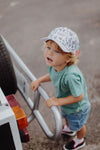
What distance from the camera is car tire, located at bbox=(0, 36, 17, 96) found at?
185 cm

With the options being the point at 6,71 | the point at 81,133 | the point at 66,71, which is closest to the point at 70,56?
the point at 66,71

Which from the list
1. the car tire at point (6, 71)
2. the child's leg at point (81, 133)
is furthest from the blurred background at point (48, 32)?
the car tire at point (6, 71)

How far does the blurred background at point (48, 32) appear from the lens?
97.1 inches

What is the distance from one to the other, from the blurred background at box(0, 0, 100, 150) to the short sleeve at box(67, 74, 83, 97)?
0.89 m

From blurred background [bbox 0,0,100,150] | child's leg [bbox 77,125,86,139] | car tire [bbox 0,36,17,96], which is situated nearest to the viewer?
car tire [bbox 0,36,17,96]

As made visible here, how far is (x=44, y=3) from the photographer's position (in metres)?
5.50

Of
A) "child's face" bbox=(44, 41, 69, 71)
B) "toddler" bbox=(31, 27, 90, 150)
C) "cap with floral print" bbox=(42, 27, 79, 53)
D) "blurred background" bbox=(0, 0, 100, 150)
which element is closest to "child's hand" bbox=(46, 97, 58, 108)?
"toddler" bbox=(31, 27, 90, 150)

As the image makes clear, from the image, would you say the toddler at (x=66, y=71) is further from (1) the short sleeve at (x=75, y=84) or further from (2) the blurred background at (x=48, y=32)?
(2) the blurred background at (x=48, y=32)

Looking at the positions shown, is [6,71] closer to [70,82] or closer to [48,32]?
[70,82]

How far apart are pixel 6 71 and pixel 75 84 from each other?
59cm

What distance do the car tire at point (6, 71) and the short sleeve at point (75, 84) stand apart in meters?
0.52

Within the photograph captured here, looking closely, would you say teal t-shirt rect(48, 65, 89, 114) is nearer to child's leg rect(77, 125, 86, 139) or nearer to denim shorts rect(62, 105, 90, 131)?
denim shorts rect(62, 105, 90, 131)

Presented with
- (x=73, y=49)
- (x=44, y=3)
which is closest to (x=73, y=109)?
(x=73, y=49)

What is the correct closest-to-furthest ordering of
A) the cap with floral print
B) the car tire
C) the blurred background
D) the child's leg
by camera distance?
the cap with floral print
the car tire
the child's leg
the blurred background
